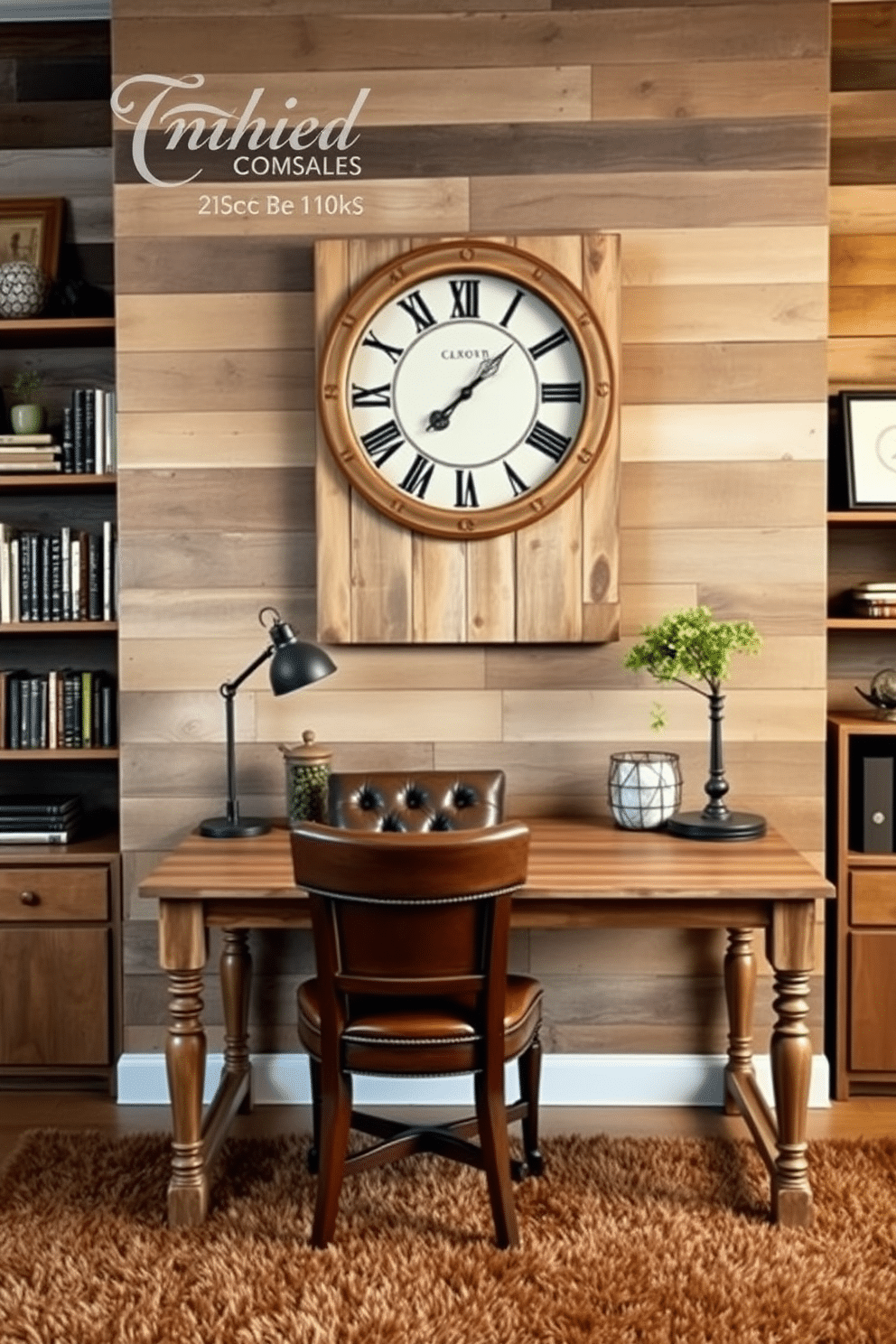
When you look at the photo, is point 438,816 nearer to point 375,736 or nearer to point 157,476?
point 375,736

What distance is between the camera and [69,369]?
3920mm

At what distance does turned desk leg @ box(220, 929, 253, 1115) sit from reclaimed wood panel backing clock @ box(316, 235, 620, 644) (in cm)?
79

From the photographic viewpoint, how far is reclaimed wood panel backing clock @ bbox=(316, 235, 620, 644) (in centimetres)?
333

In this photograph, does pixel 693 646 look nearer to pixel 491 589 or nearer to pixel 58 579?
pixel 491 589

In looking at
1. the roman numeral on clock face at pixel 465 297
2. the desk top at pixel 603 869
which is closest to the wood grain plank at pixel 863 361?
the roman numeral on clock face at pixel 465 297

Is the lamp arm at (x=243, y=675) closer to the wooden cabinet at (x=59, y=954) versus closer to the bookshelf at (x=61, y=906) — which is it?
the bookshelf at (x=61, y=906)

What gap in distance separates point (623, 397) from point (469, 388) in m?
0.38

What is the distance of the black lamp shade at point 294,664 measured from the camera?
304cm

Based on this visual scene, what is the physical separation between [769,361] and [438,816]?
137 cm

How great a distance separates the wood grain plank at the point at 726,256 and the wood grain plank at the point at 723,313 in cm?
2

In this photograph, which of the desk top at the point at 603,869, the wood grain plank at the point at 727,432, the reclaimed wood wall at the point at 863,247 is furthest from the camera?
the reclaimed wood wall at the point at 863,247

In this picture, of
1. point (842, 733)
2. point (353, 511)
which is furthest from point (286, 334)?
point (842, 733)

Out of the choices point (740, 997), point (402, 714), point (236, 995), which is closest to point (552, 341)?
point (402, 714)

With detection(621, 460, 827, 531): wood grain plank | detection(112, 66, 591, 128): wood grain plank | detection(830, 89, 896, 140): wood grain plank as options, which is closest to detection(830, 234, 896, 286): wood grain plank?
detection(830, 89, 896, 140): wood grain plank
